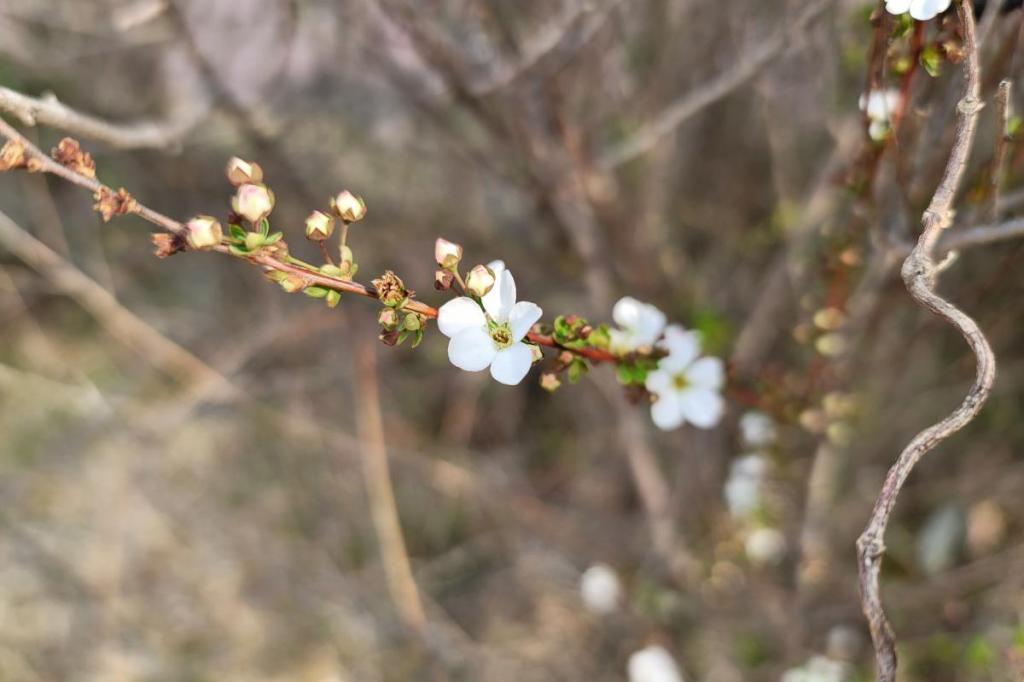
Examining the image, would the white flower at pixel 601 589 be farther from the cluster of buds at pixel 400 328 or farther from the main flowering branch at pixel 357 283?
the cluster of buds at pixel 400 328

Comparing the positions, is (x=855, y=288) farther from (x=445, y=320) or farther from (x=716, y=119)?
(x=445, y=320)

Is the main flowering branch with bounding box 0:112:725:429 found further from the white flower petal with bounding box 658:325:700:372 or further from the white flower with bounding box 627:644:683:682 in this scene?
the white flower with bounding box 627:644:683:682

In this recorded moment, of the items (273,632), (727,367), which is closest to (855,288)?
(727,367)

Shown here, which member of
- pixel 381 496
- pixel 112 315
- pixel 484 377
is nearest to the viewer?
pixel 381 496

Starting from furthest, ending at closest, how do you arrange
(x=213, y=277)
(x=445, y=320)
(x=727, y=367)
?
(x=213, y=277), (x=727, y=367), (x=445, y=320)

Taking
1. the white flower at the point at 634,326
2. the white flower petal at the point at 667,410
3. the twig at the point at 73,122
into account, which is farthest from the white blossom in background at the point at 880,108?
the twig at the point at 73,122

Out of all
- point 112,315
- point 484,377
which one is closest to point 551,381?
point 484,377

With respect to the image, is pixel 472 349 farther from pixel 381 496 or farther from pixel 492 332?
pixel 381 496
